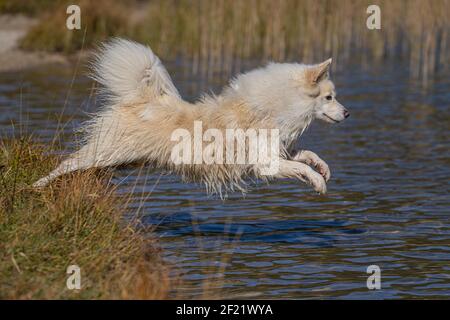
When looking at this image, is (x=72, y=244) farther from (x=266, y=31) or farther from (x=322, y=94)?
(x=266, y=31)

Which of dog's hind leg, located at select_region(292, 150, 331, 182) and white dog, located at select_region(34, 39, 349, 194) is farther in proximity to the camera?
dog's hind leg, located at select_region(292, 150, 331, 182)

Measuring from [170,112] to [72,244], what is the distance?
2037 millimetres

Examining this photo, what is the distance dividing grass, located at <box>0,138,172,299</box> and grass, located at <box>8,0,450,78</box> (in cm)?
1105

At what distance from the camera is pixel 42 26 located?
19.3 m

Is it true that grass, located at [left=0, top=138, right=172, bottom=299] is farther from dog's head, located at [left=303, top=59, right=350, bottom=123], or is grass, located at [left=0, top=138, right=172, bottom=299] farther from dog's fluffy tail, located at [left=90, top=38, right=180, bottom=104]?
dog's head, located at [left=303, top=59, right=350, bottom=123]

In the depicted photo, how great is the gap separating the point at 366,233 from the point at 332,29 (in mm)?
11256

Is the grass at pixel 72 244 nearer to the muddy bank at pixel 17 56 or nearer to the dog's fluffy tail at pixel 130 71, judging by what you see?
the dog's fluffy tail at pixel 130 71

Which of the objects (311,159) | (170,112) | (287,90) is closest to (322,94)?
(287,90)

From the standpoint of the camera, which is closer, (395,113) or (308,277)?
(308,277)

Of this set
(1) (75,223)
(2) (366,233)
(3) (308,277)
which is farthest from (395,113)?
(1) (75,223)

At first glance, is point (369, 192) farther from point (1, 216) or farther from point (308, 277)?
point (1, 216)

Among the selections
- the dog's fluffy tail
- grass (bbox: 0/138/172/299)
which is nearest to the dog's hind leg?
the dog's fluffy tail

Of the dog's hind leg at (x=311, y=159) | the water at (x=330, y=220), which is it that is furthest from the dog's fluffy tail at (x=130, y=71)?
the dog's hind leg at (x=311, y=159)

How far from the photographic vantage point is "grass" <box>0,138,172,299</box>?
5363 mm
